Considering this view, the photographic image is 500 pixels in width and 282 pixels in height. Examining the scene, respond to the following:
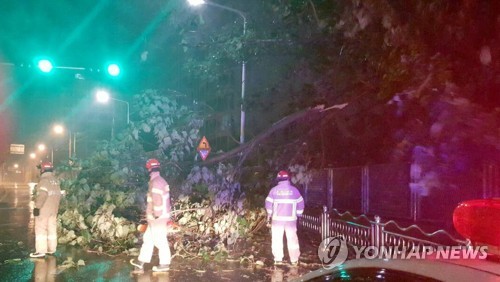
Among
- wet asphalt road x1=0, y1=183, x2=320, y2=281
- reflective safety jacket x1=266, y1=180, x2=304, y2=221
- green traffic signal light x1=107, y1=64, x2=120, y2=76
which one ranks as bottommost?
wet asphalt road x1=0, y1=183, x2=320, y2=281

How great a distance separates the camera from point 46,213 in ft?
29.9

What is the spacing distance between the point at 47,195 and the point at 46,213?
1.12 feet

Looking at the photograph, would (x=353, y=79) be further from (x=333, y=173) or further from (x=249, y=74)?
(x=249, y=74)

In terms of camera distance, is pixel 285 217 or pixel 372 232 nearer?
pixel 372 232

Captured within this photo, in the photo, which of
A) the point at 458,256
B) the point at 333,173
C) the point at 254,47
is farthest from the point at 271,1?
the point at 458,256

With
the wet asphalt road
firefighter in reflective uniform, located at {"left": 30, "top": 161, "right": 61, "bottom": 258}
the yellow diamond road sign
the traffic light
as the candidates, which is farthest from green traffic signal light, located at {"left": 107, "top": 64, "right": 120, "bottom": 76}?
the wet asphalt road

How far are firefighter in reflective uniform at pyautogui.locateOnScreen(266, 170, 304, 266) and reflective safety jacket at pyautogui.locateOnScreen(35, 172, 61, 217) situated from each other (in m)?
4.00

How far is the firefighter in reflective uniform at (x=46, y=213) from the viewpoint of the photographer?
903 centimetres

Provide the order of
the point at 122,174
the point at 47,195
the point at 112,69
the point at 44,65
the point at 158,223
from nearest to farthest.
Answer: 1. the point at 158,223
2. the point at 47,195
3. the point at 44,65
4. the point at 112,69
5. the point at 122,174

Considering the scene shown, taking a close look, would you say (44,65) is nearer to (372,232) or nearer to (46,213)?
(46,213)

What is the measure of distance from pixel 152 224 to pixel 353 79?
4.20 metres

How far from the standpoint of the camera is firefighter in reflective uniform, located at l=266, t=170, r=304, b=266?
843 cm

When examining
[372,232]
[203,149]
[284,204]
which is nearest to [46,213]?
[203,149]

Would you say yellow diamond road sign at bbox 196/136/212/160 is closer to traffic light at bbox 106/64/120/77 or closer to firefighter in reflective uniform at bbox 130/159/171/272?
traffic light at bbox 106/64/120/77
